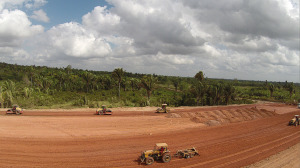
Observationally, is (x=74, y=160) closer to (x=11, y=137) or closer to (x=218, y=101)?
(x=11, y=137)

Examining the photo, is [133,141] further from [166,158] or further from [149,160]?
[166,158]

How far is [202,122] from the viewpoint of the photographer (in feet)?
81.7

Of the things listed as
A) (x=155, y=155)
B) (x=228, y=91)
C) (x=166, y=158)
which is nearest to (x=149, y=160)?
(x=155, y=155)

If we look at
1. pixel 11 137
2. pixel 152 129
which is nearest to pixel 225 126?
pixel 152 129

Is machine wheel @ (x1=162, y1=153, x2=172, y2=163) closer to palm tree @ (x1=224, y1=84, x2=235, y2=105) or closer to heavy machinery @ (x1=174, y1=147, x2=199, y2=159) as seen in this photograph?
heavy machinery @ (x1=174, y1=147, x2=199, y2=159)

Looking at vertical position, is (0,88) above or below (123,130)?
above

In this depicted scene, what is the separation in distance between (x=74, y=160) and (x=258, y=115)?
3154 centimetres

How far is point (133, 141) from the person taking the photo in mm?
16734

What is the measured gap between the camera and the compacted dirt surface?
13172mm

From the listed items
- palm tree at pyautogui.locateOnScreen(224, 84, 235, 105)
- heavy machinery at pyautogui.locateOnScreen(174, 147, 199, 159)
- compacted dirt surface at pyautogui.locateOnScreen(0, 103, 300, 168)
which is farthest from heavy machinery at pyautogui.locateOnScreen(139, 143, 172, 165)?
palm tree at pyautogui.locateOnScreen(224, 84, 235, 105)

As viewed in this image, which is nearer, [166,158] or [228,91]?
[166,158]

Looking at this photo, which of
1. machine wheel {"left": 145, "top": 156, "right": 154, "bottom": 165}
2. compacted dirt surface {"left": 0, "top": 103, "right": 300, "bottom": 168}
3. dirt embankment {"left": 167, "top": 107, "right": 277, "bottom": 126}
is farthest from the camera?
dirt embankment {"left": 167, "top": 107, "right": 277, "bottom": 126}

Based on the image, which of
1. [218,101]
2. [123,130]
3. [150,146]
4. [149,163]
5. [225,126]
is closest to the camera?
[149,163]

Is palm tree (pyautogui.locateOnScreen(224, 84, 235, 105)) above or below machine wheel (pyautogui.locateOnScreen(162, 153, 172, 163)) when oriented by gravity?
above
